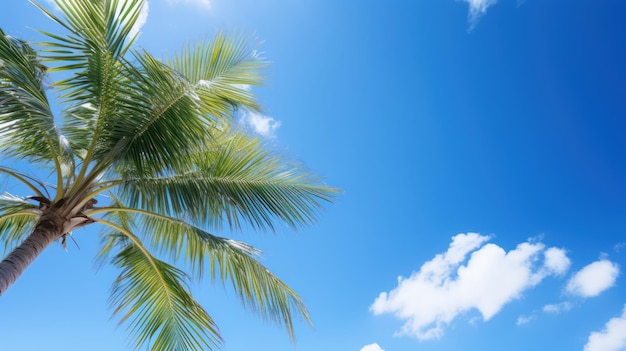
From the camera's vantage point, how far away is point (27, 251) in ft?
18.0

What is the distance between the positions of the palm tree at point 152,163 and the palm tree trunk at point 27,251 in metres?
0.01

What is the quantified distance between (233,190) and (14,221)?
3.45 m

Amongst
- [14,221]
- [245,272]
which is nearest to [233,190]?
[245,272]

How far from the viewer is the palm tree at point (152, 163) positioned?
5.76 m

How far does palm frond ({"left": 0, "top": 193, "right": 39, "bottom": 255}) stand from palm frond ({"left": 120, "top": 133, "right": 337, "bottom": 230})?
5.16 feet

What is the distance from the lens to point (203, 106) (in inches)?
255

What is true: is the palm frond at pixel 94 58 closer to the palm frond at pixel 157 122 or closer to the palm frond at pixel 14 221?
the palm frond at pixel 157 122

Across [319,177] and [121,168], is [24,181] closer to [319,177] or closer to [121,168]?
[121,168]

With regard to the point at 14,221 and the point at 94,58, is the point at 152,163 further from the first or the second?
the point at 14,221

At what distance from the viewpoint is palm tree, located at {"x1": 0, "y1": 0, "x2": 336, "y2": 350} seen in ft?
18.9

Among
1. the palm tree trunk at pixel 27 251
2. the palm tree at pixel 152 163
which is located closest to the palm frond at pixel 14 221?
the palm tree at pixel 152 163

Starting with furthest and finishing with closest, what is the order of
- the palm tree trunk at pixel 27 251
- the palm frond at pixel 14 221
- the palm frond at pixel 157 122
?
1. the palm frond at pixel 14 221
2. the palm frond at pixel 157 122
3. the palm tree trunk at pixel 27 251

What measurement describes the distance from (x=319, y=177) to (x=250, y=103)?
53.3 inches

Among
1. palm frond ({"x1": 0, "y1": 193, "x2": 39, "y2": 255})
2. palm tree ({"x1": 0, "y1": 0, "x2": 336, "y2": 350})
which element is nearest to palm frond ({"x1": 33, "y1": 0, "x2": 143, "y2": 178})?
palm tree ({"x1": 0, "y1": 0, "x2": 336, "y2": 350})
